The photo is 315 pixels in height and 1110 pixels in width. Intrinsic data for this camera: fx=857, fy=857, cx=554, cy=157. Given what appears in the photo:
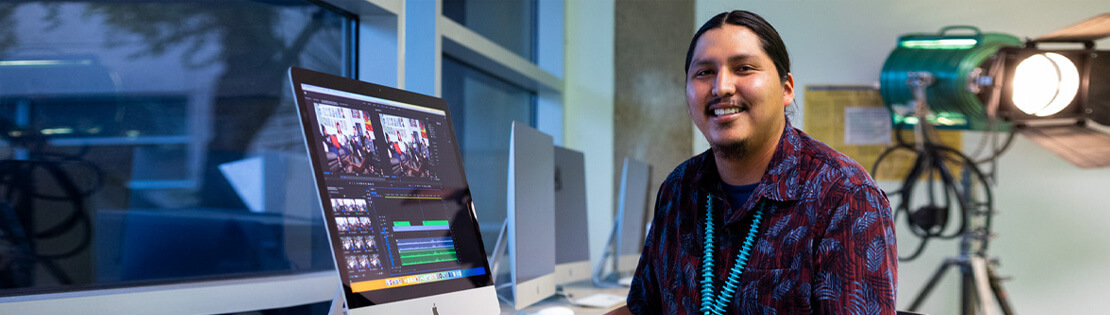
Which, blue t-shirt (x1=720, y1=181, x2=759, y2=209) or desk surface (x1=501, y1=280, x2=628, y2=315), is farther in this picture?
desk surface (x1=501, y1=280, x2=628, y2=315)

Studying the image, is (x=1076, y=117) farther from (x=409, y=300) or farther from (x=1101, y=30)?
(x=409, y=300)

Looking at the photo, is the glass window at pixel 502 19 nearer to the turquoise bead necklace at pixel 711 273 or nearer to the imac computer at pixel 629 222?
the imac computer at pixel 629 222

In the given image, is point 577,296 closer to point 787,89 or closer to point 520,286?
point 520,286

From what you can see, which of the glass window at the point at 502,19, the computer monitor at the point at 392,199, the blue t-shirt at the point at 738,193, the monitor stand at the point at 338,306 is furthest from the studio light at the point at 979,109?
the monitor stand at the point at 338,306

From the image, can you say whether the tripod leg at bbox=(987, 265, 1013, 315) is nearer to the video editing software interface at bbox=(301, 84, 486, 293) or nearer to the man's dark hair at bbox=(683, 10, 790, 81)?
the man's dark hair at bbox=(683, 10, 790, 81)

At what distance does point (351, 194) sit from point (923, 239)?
121 inches

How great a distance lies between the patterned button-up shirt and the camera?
3.98ft

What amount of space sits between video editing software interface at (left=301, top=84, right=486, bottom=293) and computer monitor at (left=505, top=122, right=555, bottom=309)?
0.29 meters

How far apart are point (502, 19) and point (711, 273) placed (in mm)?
2456

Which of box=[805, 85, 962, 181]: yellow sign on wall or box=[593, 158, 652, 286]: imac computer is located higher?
box=[805, 85, 962, 181]: yellow sign on wall

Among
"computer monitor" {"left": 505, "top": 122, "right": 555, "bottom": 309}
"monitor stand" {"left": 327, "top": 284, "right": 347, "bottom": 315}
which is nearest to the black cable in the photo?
"computer monitor" {"left": 505, "top": 122, "right": 555, "bottom": 309}

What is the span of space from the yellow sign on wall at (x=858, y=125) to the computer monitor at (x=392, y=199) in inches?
107

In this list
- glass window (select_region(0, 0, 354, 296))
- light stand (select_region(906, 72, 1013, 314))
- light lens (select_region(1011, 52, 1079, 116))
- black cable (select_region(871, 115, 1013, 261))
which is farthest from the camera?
black cable (select_region(871, 115, 1013, 261))

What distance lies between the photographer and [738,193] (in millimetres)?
1400
